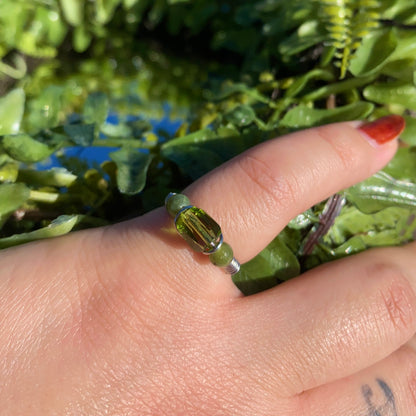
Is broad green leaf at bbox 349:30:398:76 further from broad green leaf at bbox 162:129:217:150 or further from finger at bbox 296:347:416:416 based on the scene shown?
finger at bbox 296:347:416:416

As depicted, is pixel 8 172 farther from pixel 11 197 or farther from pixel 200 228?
pixel 200 228

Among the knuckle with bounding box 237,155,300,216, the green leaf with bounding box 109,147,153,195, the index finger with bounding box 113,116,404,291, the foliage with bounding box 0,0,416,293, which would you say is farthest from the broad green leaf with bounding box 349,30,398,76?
the green leaf with bounding box 109,147,153,195

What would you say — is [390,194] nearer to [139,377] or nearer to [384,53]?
[384,53]

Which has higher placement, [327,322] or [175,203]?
[175,203]

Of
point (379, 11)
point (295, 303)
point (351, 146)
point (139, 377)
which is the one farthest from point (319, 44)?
point (139, 377)

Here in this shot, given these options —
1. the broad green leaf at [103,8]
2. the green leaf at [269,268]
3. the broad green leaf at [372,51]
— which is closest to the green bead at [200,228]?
the green leaf at [269,268]

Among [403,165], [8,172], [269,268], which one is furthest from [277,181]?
[8,172]
